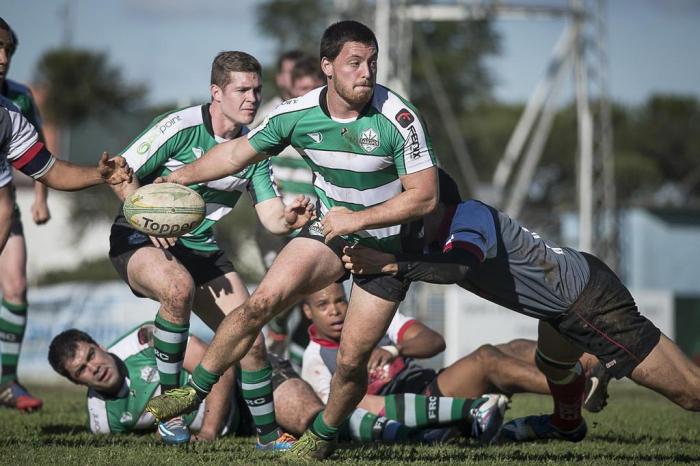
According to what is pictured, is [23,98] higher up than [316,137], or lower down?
higher up

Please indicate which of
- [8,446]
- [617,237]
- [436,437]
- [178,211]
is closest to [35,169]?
[178,211]

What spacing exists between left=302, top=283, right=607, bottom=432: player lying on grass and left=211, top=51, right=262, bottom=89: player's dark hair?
1817 millimetres

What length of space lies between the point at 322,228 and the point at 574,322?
177 cm

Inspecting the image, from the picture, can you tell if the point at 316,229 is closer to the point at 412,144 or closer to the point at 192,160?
the point at 412,144

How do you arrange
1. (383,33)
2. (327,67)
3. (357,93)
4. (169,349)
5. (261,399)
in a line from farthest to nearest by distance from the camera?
(383,33) → (261,399) → (169,349) → (327,67) → (357,93)

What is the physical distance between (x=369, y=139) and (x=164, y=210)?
4.63 ft

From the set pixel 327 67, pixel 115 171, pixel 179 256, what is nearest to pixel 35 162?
pixel 115 171

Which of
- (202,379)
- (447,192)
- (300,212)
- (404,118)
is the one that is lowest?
(202,379)

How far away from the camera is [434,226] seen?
649 centimetres

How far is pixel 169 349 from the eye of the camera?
7.04 meters

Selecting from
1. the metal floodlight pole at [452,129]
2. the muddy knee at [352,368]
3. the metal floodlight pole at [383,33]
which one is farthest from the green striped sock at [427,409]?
the metal floodlight pole at [452,129]

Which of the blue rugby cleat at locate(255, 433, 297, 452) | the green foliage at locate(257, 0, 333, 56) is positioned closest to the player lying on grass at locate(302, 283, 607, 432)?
the blue rugby cleat at locate(255, 433, 297, 452)

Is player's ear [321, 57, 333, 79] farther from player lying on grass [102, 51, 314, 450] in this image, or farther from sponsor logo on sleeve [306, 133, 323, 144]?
player lying on grass [102, 51, 314, 450]

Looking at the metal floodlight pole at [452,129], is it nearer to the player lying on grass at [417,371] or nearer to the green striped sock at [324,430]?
the player lying on grass at [417,371]
